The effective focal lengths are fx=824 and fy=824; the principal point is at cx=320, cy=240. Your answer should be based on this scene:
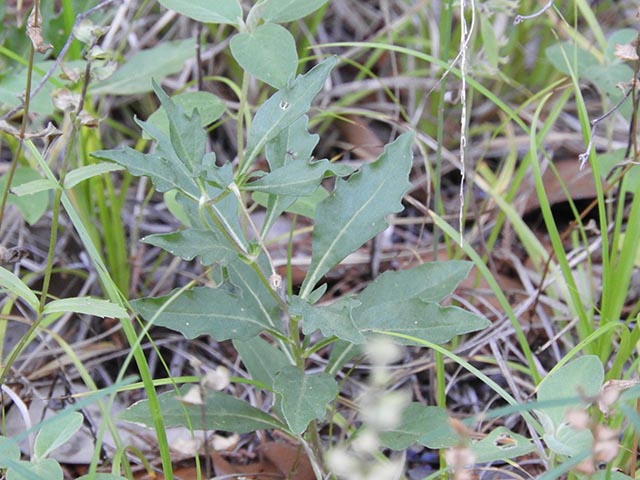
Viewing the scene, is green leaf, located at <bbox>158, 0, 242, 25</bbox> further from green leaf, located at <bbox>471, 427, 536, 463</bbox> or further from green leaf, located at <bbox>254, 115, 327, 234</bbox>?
green leaf, located at <bbox>471, 427, 536, 463</bbox>

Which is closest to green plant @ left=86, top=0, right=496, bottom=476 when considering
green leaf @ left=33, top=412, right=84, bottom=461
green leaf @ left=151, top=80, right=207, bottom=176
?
green leaf @ left=151, top=80, right=207, bottom=176

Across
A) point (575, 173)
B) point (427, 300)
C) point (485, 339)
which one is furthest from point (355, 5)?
point (427, 300)

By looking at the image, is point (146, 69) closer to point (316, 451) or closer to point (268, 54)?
point (268, 54)

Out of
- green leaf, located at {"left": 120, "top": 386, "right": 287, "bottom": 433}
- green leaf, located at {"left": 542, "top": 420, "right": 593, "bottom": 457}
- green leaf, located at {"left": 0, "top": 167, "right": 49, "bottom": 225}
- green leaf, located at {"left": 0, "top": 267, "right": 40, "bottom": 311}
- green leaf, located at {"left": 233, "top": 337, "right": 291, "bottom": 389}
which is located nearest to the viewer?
green leaf, located at {"left": 542, "top": 420, "right": 593, "bottom": 457}

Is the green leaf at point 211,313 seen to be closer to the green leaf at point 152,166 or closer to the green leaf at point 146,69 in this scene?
the green leaf at point 152,166

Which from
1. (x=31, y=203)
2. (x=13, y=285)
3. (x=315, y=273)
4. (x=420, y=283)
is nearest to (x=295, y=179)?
(x=315, y=273)

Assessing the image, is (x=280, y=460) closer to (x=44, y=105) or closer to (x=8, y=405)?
(x=8, y=405)
